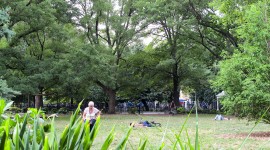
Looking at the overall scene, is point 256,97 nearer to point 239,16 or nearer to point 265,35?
point 265,35

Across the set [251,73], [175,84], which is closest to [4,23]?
[251,73]

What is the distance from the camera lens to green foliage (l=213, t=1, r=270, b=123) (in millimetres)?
12469

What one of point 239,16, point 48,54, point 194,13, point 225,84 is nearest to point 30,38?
point 48,54

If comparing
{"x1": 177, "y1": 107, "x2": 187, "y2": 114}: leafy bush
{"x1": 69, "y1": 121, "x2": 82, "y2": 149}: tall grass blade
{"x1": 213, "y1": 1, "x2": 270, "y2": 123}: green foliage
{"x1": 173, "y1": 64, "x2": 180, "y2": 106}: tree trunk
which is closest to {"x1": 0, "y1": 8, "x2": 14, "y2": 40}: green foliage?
{"x1": 213, "y1": 1, "x2": 270, "y2": 123}: green foliage

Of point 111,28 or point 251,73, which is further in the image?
point 111,28

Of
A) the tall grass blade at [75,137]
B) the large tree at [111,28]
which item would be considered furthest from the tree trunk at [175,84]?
the tall grass blade at [75,137]

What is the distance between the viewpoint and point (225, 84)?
44.1 feet

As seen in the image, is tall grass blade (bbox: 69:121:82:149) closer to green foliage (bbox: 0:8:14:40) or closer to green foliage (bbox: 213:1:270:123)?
green foliage (bbox: 213:1:270:123)

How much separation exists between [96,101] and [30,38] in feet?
52.2

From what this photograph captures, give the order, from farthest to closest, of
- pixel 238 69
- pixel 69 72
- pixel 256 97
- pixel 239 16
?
pixel 69 72, pixel 239 16, pixel 238 69, pixel 256 97

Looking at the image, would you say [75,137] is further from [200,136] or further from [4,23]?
[4,23]

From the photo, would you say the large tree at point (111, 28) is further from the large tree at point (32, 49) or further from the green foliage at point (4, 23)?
the green foliage at point (4, 23)

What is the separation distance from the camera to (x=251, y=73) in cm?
1302

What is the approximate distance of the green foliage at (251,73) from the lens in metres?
12.5
